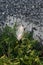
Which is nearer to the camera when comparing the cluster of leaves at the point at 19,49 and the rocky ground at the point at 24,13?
the cluster of leaves at the point at 19,49

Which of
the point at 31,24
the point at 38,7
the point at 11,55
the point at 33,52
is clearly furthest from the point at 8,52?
the point at 38,7

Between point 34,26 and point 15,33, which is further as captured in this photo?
point 34,26

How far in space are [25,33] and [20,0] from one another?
452 millimetres

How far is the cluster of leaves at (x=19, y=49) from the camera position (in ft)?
9.17

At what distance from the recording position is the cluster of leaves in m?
2.80

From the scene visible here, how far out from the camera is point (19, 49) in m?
2.85

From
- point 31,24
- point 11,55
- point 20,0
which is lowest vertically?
point 11,55

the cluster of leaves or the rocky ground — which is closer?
the cluster of leaves

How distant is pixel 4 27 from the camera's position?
3.05 meters

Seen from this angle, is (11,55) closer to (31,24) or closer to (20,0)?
(31,24)

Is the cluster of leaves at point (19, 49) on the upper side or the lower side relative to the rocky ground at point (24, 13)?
lower

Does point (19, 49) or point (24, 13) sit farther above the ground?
point (24, 13)

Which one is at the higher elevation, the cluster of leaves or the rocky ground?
the rocky ground

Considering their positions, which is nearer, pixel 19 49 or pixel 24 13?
pixel 19 49
